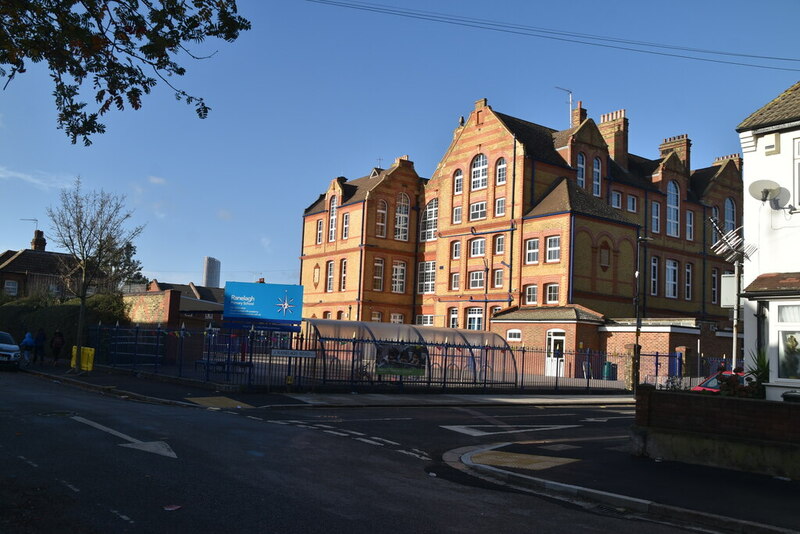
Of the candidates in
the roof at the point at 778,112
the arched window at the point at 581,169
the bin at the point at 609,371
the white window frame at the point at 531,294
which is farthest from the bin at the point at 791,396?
the arched window at the point at 581,169

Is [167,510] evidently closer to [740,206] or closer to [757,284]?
[757,284]

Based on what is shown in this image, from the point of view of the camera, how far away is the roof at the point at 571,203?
43688 millimetres

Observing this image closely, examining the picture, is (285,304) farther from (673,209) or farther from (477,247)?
(673,209)

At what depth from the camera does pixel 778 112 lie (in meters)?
14.9

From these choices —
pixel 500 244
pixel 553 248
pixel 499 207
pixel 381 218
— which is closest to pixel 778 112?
pixel 553 248

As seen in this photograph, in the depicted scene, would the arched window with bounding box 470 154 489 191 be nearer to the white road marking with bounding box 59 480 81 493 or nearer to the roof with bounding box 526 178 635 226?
the roof with bounding box 526 178 635 226

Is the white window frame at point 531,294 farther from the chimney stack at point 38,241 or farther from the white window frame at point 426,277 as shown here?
the chimney stack at point 38,241

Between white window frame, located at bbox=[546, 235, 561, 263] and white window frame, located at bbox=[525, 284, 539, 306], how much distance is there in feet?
6.99

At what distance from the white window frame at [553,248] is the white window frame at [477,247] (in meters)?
5.75

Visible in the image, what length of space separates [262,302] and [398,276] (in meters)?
15.2

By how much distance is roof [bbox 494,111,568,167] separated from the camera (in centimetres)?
4738

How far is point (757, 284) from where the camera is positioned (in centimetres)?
1389

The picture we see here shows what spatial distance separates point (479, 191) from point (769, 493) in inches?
1623

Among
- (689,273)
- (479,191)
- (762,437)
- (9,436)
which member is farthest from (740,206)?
(9,436)
